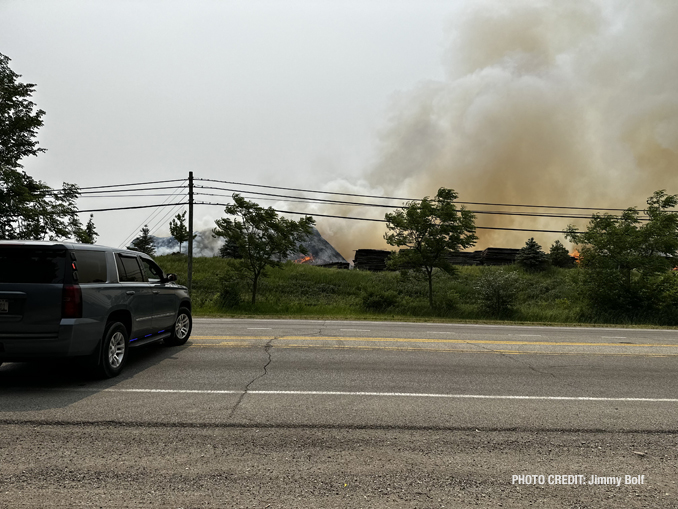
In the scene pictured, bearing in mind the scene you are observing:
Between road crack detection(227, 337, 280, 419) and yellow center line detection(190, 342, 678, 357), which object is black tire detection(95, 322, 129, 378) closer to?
road crack detection(227, 337, 280, 419)

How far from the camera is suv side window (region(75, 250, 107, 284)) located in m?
6.47

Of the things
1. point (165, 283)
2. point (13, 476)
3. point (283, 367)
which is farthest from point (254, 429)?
point (165, 283)

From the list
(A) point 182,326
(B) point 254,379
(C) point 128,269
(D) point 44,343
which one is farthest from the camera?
(A) point 182,326

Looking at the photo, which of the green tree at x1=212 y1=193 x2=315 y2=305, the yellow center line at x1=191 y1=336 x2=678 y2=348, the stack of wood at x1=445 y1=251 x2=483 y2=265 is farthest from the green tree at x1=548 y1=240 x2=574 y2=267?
the yellow center line at x1=191 y1=336 x2=678 y2=348

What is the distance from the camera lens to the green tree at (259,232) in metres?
27.0

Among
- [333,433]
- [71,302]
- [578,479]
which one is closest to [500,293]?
[333,433]

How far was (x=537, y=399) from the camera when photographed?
5965 mm

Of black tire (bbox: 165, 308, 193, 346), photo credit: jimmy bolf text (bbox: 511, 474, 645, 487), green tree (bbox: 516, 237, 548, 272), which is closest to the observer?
photo credit: jimmy bolf text (bbox: 511, 474, 645, 487)

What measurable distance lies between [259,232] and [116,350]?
2064 centimetres

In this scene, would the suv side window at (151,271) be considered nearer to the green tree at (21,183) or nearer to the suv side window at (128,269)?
the suv side window at (128,269)

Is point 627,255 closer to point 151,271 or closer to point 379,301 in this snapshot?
point 379,301

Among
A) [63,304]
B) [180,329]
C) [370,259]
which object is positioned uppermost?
[370,259]

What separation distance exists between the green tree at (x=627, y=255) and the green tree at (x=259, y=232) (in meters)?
17.0

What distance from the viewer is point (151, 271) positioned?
901cm
